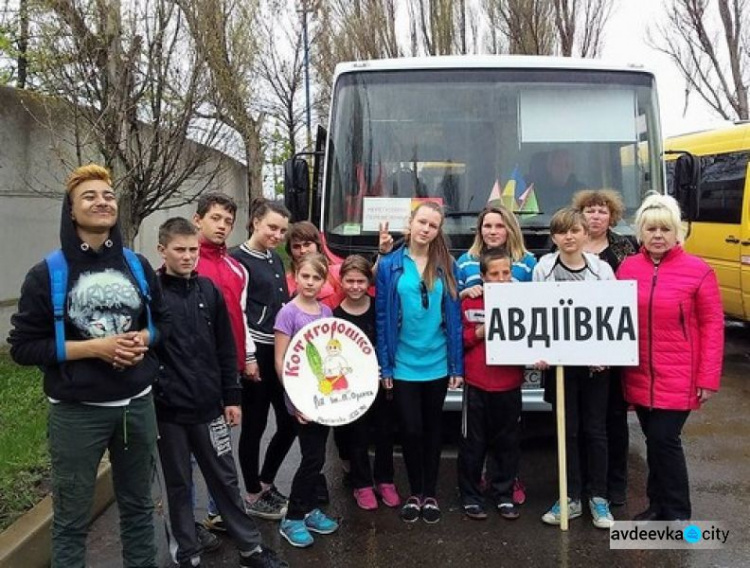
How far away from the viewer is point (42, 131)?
808 cm

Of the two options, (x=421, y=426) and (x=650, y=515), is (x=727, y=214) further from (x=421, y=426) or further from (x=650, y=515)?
(x=421, y=426)

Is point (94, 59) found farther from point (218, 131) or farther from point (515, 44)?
point (515, 44)

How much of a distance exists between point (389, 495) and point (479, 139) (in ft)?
8.70

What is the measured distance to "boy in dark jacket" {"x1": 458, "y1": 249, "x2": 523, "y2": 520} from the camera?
163 inches

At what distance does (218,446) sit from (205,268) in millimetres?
933

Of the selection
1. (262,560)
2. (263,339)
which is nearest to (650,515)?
(262,560)

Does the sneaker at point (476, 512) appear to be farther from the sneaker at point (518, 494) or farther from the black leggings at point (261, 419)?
the black leggings at point (261, 419)

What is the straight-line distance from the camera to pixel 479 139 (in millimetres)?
5293

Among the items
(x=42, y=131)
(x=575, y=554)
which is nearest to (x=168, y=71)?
(x=42, y=131)

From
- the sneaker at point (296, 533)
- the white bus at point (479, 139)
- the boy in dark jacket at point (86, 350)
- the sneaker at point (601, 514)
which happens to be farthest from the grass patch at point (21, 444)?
the sneaker at point (601, 514)

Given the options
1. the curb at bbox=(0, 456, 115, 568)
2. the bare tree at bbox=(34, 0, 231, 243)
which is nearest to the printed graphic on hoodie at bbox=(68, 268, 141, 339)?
the curb at bbox=(0, 456, 115, 568)

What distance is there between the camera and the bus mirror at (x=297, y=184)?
5.83 m

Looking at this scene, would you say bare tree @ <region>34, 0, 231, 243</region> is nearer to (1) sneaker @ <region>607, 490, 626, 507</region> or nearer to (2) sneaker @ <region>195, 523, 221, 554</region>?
(2) sneaker @ <region>195, 523, 221, 554</region>

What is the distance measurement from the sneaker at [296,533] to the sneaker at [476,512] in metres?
0.93
